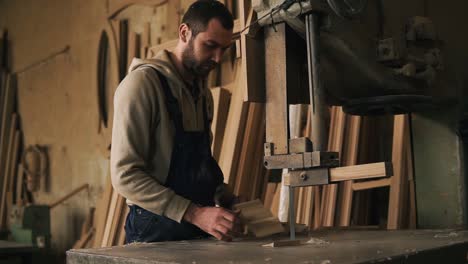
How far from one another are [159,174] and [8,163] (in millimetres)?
4148

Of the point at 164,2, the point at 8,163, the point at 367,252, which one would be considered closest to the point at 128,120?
the point at 367,252

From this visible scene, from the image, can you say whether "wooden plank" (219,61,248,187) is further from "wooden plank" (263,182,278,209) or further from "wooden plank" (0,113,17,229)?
"wooden plank" (0,113,17,229)

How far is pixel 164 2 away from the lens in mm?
4105

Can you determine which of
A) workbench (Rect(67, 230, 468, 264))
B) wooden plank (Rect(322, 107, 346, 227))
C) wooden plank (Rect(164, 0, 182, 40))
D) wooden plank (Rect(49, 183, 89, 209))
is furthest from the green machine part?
workbench (Rect(67, 230, 468, 264))

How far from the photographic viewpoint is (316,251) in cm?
139

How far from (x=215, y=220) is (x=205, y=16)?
0.80 m

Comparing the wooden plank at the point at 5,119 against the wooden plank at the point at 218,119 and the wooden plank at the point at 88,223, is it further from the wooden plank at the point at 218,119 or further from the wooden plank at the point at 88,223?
the wooden plank at the point at 218,119

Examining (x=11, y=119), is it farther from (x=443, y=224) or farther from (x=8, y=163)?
(x=443, y=224)

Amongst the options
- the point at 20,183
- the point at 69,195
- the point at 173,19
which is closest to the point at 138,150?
the point at 173,19

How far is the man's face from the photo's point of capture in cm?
217

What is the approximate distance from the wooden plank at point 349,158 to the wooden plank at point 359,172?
1141 millimetres

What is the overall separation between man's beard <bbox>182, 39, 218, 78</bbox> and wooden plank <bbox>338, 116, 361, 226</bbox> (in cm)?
87

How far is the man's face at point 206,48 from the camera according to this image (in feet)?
7.11

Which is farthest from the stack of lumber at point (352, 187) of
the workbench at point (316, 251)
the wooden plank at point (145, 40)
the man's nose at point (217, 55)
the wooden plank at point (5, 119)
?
the wooden plank at point (5, 119)
